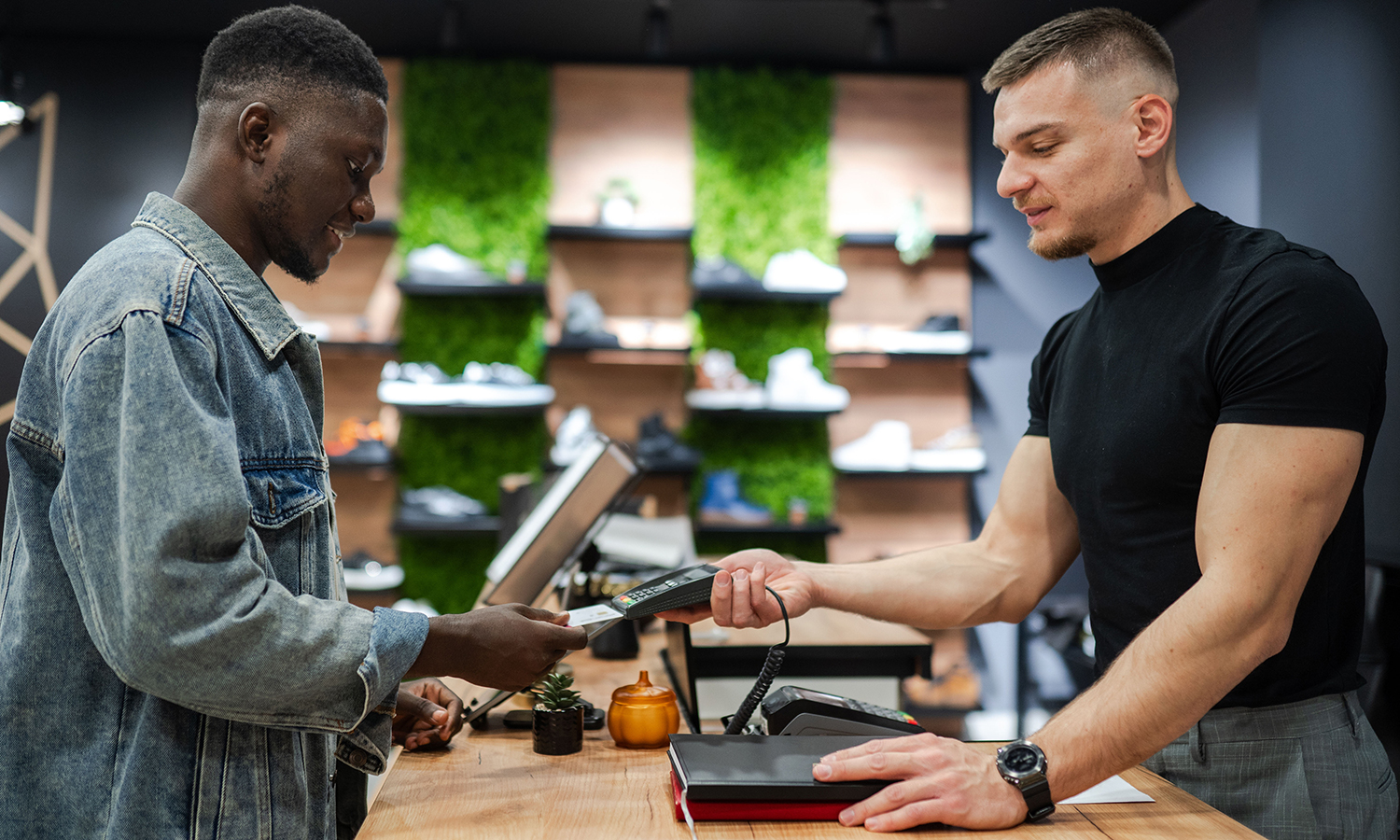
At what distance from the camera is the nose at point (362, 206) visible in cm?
119

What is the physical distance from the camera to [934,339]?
4688 mm

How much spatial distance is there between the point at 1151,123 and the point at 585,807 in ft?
4.19

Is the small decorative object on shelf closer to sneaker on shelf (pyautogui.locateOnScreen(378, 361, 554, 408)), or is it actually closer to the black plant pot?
sneaker on shelf (pyautogui.locateOnScreen(378, 361, 554, 408))

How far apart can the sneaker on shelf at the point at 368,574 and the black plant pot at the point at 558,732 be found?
332cm

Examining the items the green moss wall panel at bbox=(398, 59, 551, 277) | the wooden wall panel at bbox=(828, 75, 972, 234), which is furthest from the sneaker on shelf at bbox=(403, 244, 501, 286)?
the wooden wall panel at bbox=(828, 75, 972, 234)

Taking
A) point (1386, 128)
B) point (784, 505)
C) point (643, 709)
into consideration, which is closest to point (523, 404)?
point (784, 505)

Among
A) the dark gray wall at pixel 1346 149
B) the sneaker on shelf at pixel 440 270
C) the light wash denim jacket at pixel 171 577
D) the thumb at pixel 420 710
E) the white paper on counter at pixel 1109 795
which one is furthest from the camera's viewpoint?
the sneaker on shelf at pixel 440 270

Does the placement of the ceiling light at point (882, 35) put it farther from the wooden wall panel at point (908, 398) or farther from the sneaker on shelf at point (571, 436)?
the sneaker on shelf at point (571, 436)

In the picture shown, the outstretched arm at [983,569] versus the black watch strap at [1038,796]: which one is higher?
the outstretched arm at [983,569]

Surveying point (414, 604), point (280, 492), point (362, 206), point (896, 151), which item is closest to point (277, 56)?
point (362, 206)

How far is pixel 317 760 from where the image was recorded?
1.10m

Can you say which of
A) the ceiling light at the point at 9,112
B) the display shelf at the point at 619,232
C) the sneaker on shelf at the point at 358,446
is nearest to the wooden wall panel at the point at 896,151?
the display shelf at the point at 619,232

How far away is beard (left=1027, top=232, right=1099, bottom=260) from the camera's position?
146cm

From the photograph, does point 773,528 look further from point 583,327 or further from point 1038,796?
point 1038,796
